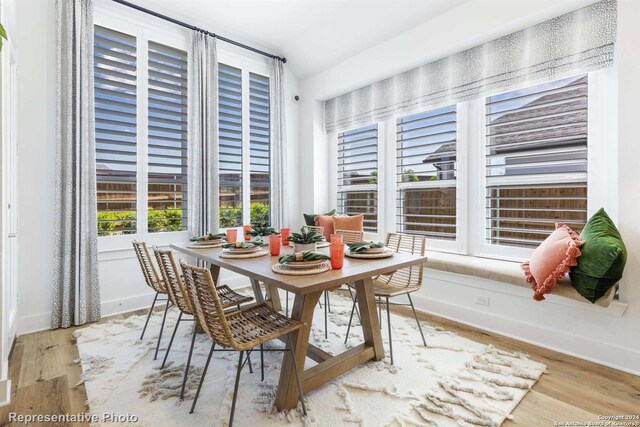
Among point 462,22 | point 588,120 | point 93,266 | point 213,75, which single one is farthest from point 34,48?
point 588,120

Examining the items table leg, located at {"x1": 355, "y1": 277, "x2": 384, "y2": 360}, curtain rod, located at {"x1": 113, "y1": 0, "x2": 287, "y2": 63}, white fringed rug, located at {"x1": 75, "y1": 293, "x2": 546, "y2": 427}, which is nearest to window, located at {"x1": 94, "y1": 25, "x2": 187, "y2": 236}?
curtain rod, located at {"x1": 113, "y1": 0, "x2": 287, "y2": 63}

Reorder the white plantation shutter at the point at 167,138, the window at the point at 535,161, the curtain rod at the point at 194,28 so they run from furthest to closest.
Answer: the white plantation shutter at the point at 167,138 → the curtain rod at the point at 194,28 → the window at the point at 535,161

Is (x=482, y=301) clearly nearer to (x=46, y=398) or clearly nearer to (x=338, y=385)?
(x=338, y=385)

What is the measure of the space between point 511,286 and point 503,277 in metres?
0.14

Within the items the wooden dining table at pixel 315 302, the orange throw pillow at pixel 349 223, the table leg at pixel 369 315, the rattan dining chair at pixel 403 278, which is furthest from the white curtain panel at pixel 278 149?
the table leg at pixel 369 315

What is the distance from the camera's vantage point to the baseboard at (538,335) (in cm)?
216

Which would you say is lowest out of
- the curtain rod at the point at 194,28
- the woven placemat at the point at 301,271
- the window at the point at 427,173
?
the woven placemat at the point at 301,271

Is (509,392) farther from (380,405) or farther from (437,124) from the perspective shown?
(437,124)

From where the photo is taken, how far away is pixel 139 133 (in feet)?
11.0

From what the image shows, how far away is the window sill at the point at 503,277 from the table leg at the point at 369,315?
1.11 m

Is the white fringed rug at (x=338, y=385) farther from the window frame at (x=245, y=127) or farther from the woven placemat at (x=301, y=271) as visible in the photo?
the window frame at (x=245, y=127)

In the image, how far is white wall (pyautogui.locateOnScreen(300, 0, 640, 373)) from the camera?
2115 mm

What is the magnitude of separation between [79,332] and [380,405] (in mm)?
2492

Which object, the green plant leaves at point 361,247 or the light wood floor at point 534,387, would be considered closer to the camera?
the light wood floor at point 534,387
